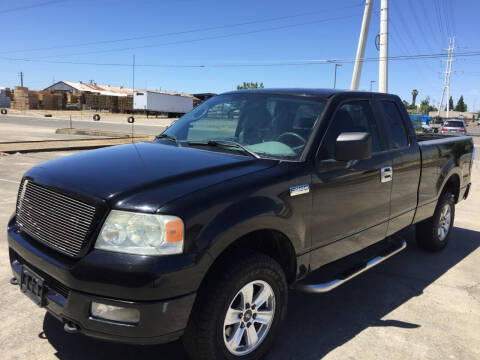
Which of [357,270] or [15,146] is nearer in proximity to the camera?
[357,270]

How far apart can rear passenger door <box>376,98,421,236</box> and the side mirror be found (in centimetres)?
103

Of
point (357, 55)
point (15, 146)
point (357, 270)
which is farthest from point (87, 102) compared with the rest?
point (357, 270)

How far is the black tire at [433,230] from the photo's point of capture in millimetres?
5371

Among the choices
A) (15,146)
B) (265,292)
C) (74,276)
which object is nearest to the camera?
(74,276)

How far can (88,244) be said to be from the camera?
2.36 metres

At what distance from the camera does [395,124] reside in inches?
175

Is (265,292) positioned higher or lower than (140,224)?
lower

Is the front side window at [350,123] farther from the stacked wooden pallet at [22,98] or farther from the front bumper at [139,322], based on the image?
the stacked wooden pallet at [22,98]

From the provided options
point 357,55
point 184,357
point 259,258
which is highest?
point 357,55

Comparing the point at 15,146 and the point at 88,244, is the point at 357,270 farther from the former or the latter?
the point at 15,146

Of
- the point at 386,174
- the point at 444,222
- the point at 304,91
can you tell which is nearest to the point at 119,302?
the point at 304,91

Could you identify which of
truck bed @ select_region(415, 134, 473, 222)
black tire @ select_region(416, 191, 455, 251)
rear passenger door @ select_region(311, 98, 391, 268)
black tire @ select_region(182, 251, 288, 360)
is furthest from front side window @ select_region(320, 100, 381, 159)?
black tire @ select_region(416, 191, 455, 251)

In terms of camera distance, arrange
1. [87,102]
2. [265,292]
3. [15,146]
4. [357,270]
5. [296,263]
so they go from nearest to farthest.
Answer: [265,292] < [296,263] < [357,270] < [15,146] < [87,102]

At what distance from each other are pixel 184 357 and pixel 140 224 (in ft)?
3.94
